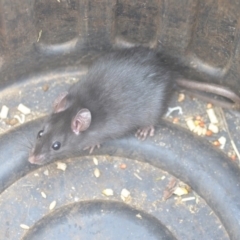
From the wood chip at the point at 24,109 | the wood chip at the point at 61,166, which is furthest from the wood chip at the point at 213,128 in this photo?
the wood chip at the point at 24,109

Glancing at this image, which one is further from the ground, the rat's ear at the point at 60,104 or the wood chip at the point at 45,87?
the rat's ear at the point at 60,104

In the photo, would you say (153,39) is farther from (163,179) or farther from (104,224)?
(104,224)

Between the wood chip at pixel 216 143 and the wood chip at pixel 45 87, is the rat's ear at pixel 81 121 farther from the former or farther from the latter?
the wood chip at pixel 216 143

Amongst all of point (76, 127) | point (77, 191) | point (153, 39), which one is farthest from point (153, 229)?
point (153, 39)

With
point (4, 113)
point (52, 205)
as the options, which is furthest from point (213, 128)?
point (4, 113)

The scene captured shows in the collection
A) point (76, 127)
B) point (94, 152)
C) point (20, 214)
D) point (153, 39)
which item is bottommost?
point (20, 214)

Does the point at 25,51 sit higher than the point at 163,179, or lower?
higher

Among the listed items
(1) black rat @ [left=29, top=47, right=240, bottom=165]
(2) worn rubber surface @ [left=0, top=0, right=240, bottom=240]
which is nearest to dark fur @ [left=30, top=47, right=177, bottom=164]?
(1) black rat @ [left=29, top=47, right=240, bottom=165]
